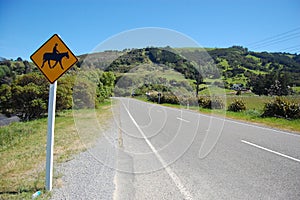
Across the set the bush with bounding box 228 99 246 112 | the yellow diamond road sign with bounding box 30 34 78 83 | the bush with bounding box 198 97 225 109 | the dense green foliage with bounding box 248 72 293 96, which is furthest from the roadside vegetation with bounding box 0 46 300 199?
the dense green foliage with bounding box 248 72 293 96

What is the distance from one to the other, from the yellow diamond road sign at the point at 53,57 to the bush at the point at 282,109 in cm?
1503

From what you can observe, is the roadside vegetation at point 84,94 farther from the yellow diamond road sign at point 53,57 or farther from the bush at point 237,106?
the bush at point 237,106

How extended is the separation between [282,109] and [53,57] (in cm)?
1574

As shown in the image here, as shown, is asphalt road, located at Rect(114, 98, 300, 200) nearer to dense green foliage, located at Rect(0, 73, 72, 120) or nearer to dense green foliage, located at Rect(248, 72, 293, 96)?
dense green foliage, located at Rect(0, 73, 72, 120)

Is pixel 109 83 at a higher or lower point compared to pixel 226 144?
higher

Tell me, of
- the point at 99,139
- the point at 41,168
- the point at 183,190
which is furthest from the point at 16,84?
the point at 183,190

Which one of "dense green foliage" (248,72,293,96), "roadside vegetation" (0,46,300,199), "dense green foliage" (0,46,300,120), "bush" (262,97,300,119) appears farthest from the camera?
"dense green foliage" (248,72,293,96)

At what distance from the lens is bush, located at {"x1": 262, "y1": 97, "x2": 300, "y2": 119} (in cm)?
1431

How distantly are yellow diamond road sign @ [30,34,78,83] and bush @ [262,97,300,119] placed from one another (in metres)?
15.0

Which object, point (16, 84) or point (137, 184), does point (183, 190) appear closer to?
point (137, 184)

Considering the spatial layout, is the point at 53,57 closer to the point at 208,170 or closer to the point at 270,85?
the point at 208,170

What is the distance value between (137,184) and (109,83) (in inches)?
158

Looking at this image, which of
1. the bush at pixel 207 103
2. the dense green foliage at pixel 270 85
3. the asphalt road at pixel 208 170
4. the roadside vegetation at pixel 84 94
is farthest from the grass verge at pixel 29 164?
the dense green foliage at pixel 270 85

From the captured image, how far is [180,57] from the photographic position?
690 centimetres
